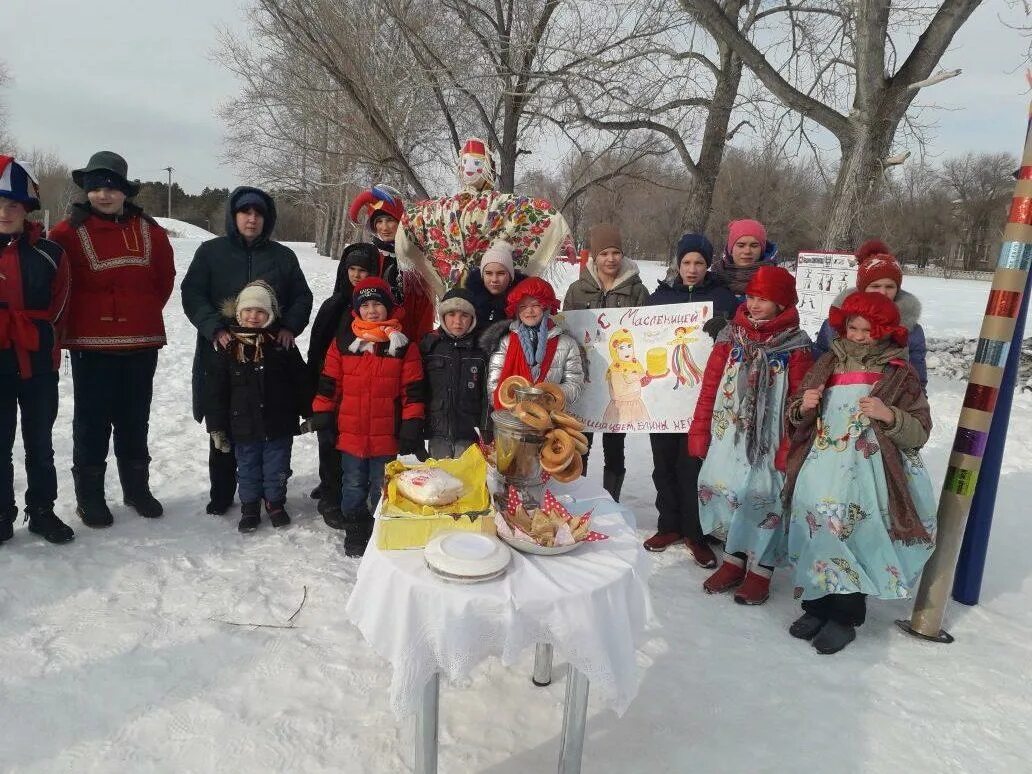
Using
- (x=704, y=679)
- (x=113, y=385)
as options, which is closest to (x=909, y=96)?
(x=704, y=679)

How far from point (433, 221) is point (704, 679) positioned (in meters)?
3.13

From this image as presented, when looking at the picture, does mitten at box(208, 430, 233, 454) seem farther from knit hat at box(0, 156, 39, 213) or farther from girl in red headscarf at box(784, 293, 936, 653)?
girl in red headscarf at box(784, 293, 936, 653)

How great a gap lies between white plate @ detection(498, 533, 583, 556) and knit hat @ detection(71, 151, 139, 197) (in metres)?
3.49

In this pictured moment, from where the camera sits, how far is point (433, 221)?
423 centimetres

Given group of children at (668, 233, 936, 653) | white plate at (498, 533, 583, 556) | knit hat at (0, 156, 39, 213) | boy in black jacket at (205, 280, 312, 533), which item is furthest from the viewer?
boy in black jacket at (205, 280, 312, 533)

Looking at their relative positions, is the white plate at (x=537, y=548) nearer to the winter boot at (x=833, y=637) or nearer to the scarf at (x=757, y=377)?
the scarf at (x=757, y=377)

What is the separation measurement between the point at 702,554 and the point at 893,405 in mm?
1618

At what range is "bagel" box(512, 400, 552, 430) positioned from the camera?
91.3 inches

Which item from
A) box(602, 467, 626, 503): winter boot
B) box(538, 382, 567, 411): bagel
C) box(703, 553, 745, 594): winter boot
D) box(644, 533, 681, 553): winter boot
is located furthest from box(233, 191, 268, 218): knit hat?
box(703, 553, 745, 594): winter boot

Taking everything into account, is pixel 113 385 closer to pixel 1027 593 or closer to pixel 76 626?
pixel 76 626

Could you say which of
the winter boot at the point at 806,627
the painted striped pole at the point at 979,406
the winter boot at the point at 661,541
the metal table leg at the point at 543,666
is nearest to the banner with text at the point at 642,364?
the winter boot at the point at 661,541

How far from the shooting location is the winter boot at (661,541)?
4448mm

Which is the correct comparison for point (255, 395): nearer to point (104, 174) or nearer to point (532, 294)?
point (104, 174)

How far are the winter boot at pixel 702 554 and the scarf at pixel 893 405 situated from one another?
1.01m
